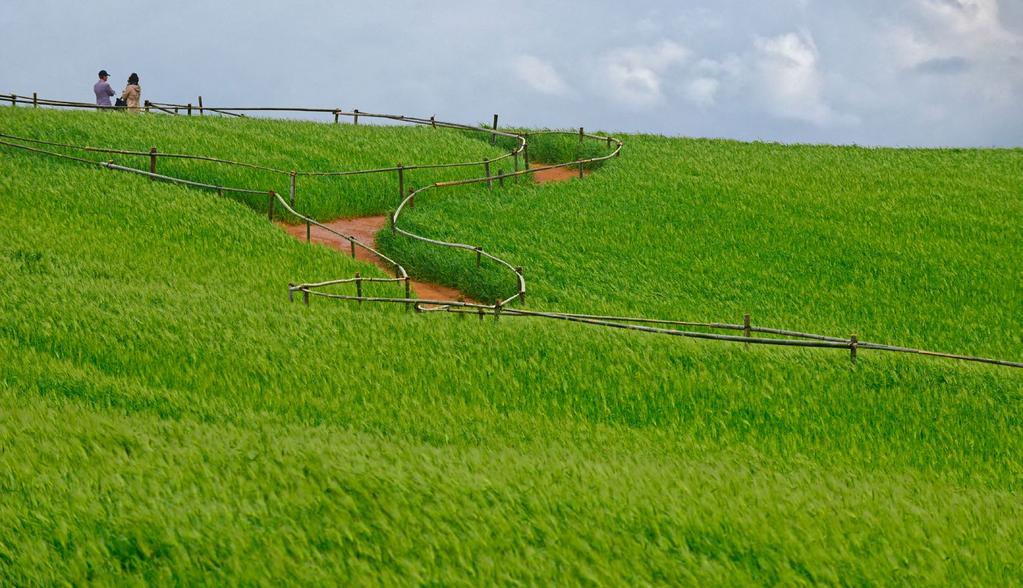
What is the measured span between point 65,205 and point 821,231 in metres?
18.5

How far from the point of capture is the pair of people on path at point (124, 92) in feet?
122

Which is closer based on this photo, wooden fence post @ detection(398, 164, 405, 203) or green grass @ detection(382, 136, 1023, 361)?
green grass @ detection(382, 136, 1023, 361)

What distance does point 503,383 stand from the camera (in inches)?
654

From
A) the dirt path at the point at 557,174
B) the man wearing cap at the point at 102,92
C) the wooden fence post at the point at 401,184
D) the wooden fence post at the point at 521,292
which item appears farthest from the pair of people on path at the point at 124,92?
the wooden fence post at the point at 521,292

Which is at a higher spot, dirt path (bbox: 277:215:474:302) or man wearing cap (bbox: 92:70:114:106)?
man wearing cap (bbox: 92:70:114:106)

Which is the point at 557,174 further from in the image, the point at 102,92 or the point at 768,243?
the point at 102,92

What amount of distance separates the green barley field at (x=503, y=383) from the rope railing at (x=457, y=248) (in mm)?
358

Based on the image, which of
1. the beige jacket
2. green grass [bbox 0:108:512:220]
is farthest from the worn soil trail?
the beige jacket

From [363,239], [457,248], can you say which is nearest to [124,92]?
[363,239]

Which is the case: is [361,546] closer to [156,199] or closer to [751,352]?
[751,352]

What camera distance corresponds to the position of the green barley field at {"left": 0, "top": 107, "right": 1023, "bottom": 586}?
31.1 ft

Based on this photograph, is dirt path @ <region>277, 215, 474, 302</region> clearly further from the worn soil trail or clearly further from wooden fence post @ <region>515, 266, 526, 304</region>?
wooden fence post @ <region>515, 266, 526, 304</region>

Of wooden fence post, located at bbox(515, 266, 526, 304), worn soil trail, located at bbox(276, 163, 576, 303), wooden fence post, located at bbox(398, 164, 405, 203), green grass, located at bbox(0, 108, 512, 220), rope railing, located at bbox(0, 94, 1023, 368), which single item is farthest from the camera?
wooden fence post, located at bbox(398, 164, 405, 203)

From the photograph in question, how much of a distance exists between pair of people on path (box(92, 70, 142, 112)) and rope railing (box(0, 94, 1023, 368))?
64 centimetres
